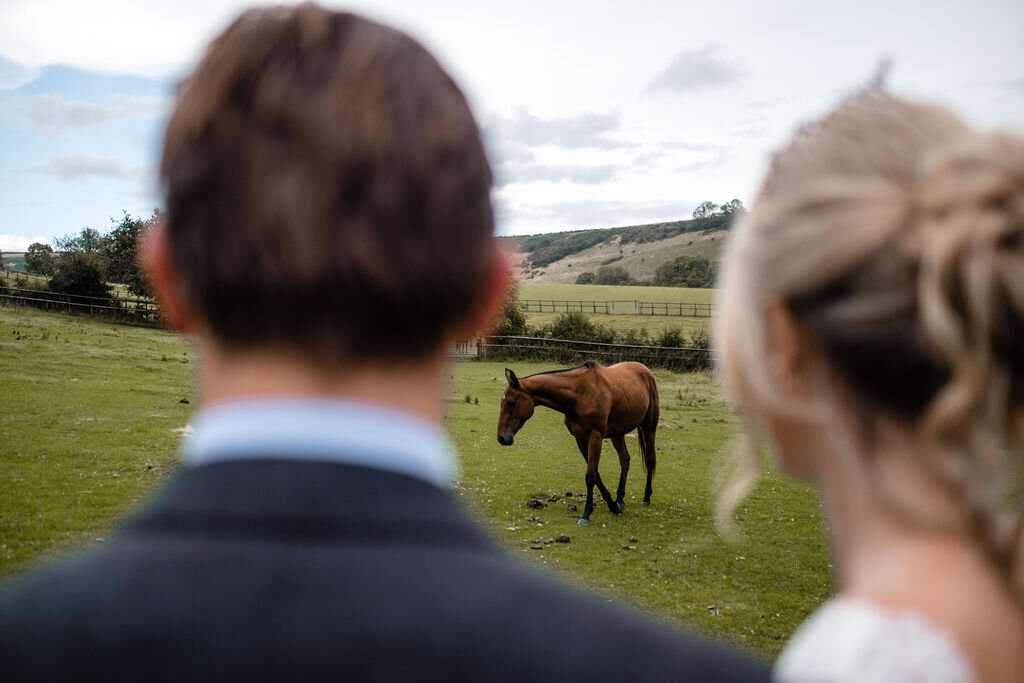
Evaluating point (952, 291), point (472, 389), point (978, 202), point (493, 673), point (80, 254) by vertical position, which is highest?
point (80, 254)

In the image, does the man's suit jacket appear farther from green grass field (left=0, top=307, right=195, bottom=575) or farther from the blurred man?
green grass field (left=0, top=307, right=195, bottom=575)

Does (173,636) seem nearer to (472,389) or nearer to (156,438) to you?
(156,438)

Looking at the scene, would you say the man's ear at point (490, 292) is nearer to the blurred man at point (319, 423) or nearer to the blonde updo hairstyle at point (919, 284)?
the blurred man at point (319, 423)

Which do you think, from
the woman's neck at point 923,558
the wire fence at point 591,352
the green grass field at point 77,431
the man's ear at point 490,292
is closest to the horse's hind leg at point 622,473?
the green grass field at point 77,431

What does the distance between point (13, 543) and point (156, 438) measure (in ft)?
20.4

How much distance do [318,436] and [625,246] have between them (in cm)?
15065

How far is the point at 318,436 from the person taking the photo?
75 centimetres

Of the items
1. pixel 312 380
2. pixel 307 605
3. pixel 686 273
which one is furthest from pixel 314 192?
pixel 686 273

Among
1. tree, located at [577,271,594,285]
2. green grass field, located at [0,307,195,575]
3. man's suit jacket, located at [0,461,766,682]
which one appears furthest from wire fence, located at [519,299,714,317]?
man's suit jacket, located at [0,461,766,682]

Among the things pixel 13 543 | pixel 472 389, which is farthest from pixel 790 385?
pixel 472 389

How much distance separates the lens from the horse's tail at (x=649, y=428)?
11.8 m

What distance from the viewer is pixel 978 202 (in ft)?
3.63

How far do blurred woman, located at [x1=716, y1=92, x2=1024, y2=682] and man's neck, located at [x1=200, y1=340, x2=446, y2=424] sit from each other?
686 mm

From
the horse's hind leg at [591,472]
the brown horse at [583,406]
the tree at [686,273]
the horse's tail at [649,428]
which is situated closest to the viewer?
the horse's hind leg at [591,472]
